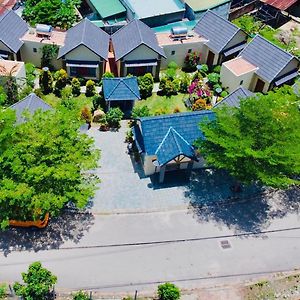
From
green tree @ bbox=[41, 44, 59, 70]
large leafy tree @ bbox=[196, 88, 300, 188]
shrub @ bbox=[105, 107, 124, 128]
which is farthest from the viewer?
green tree @ bbox=[41, 44, 59, 70]

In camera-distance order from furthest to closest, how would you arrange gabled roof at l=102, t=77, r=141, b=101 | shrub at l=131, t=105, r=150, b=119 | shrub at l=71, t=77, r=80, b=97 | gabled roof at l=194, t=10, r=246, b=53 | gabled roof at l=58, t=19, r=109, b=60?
gabled roof at l=194, t=10, r=246, b=53
gabled roof at l=58, t=19, r=109, b=60
shrub at l=71, t=77, r=80, b=97
gabled roof at l=102, t=77, r=141, b=101
shrub at l=131, t=105, r=150, b=119

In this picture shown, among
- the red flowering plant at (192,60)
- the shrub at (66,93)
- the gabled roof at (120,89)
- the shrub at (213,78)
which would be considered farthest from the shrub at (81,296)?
the red flowering plant at (192,60)

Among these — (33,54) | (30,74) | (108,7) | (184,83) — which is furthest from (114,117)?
(108,7)

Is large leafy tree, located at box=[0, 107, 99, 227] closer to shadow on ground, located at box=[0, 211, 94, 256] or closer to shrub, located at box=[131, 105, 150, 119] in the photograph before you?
shadow on ground, located at box=[0, 211, 94, 256]

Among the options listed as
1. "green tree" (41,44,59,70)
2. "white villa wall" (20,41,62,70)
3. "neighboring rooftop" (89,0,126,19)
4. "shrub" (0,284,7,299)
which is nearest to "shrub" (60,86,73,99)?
"white villa wall" (20,41,62,70)

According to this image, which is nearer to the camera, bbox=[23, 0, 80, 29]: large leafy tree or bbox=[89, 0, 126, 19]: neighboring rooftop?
bbox=[23, 0, 80, 29]: large leafy tree

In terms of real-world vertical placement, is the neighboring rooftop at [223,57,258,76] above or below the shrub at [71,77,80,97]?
above

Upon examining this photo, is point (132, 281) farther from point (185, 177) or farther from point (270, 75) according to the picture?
point (270, 75)

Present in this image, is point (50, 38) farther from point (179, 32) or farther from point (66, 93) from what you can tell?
point (179, 32)
